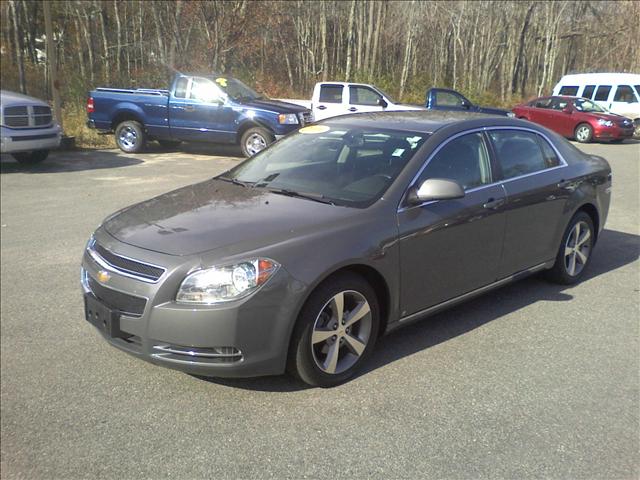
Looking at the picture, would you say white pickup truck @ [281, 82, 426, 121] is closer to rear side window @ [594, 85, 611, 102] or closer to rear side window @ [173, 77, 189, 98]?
rear side window @ [173, 77, 189, 98]

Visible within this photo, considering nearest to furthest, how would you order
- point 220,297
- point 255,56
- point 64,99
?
point 220,297, point 64,99, point 255,56

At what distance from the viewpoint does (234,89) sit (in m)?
14.5

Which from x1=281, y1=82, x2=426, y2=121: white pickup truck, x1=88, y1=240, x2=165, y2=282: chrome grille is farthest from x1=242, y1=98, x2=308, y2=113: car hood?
x1=88, y1=240, x2=165, y2=282: chrome grille

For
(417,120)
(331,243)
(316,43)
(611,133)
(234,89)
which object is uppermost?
(316,43)

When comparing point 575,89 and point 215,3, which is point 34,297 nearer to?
point 215,3

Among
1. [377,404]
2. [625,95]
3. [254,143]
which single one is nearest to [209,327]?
[377,404]

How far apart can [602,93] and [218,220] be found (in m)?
21.0

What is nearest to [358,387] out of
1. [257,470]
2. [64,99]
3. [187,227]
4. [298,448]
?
[298,448]

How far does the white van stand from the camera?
19781 millimetres

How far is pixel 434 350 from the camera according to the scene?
13.5 ft

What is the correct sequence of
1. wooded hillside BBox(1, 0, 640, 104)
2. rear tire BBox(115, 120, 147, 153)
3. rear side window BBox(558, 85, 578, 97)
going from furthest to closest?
wooded hillside BBox(1, 0, 640, 104), rear side window BBox(558, 85, 578, 97), rear tire BBox(115, 120, 147, 153)

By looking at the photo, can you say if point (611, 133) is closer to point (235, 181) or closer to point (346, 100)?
point (346, 100)

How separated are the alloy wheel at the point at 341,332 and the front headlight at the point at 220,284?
0.47 metres

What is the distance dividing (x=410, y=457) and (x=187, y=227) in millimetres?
1831
